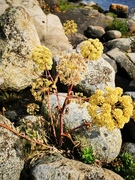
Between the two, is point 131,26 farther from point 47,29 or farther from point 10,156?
point 10,156

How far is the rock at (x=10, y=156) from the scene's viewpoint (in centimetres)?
520

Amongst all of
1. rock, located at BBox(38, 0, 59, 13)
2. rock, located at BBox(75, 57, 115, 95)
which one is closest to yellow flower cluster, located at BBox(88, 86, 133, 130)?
rock, located at BBox(75, 57, 115, 95)

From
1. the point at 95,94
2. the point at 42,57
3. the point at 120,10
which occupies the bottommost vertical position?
the point at 120,10

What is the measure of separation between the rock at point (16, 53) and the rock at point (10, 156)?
2.38 meters

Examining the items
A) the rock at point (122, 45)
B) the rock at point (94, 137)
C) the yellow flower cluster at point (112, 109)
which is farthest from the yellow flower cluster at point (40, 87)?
the rock at point (122, 45)

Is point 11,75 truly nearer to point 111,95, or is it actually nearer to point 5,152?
point 5,152

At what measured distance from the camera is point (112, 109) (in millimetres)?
4660

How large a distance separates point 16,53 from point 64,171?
3.65 m

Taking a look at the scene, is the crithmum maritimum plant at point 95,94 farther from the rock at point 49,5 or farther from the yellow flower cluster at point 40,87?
the rock at point 49,5

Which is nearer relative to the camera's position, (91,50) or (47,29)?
(91,50)

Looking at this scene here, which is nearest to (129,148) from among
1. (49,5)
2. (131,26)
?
(131,26)

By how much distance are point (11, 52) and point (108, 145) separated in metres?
3.43

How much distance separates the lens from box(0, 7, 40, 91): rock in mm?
7633

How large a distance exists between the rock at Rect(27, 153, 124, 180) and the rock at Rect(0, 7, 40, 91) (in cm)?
273
